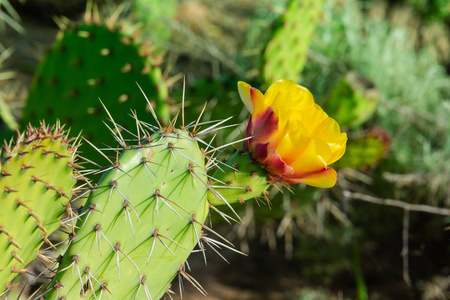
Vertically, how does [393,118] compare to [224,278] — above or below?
above

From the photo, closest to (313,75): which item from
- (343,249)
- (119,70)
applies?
(343,249)

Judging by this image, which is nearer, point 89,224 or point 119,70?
point 89,224

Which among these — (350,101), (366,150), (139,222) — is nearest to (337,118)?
(350,101)

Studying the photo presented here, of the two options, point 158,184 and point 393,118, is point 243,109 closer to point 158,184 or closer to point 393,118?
point 158,184

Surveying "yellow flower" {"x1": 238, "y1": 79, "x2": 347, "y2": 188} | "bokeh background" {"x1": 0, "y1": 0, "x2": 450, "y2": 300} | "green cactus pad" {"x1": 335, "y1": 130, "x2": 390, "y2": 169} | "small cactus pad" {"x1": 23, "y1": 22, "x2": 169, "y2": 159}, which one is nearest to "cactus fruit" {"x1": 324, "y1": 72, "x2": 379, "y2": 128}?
"bokeh background" {"x1": 0, "y1": 0, "x2": 450, "y2": 300}

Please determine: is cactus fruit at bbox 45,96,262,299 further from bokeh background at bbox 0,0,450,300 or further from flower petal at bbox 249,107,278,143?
bokeh background at bbox 0,0,450,300

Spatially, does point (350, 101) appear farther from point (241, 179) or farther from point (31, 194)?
point (31, 194)

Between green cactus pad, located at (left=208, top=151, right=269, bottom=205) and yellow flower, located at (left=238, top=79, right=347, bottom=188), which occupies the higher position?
yellow flower, located at (left=238, top=79, right=347, bottom=188)
